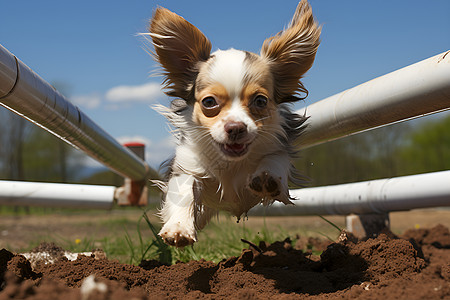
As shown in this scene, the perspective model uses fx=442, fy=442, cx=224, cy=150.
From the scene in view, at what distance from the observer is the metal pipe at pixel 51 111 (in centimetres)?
226

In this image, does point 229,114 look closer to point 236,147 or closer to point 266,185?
point 236,147

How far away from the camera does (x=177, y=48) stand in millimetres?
2955

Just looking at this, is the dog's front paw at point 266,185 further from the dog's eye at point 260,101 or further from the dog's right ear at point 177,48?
the dog's right ear at point 177,48

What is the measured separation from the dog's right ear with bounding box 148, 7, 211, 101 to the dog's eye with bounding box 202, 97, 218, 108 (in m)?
0.35

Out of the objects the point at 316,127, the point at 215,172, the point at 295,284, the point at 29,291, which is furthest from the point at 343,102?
the point at 29,291

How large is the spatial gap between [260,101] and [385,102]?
795 mm

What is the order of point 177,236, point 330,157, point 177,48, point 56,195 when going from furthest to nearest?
1. point 330,157
2. point 56,195
3. point 177,48
4. point 177,236

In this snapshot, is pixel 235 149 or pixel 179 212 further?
pixel 235 149

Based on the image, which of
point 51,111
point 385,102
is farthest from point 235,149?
point 51,111

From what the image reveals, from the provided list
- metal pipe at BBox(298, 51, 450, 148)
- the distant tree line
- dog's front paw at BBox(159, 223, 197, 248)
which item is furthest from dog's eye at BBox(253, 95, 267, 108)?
the distant tree line

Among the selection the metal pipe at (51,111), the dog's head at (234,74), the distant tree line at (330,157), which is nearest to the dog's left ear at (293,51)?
the dog's head at (234,74)

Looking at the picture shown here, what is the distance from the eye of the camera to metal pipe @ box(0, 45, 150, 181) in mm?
2256

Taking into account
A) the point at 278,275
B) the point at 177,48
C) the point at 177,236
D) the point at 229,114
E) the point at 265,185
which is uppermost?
the point at 177,48

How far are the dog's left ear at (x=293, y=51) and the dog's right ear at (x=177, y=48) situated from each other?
457 mm
